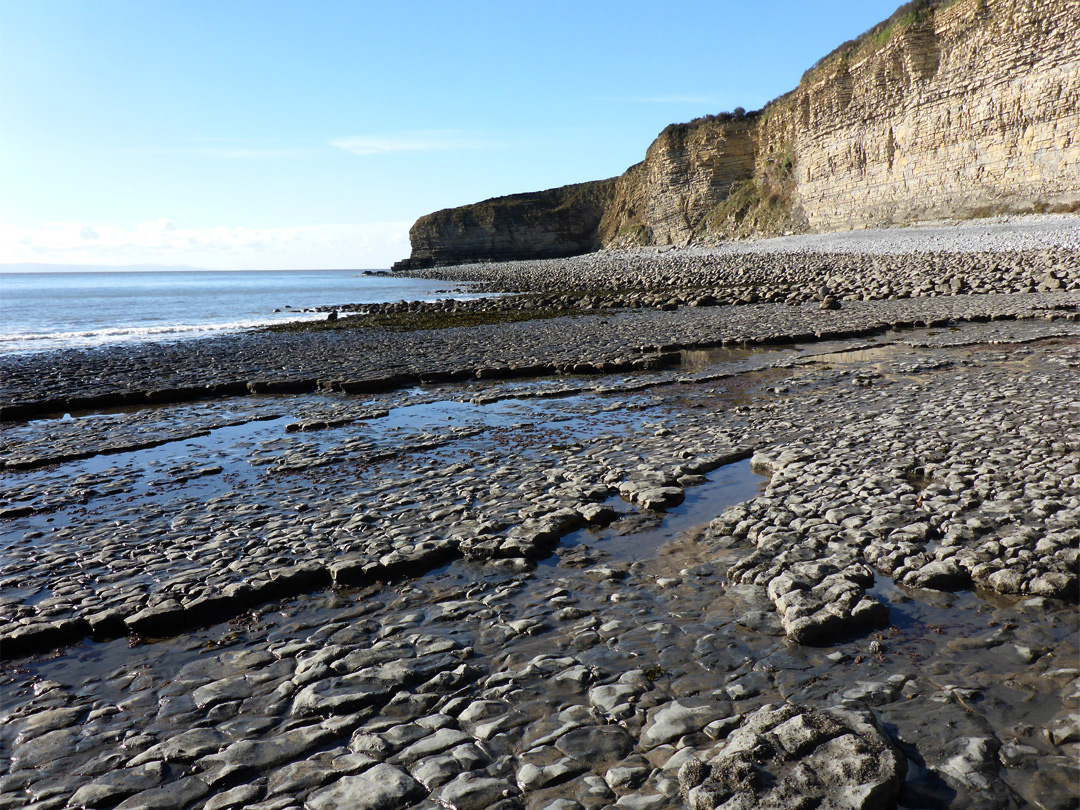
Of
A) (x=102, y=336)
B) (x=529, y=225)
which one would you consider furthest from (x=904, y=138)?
(x=529, y=225)

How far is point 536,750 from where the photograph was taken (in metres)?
3.11

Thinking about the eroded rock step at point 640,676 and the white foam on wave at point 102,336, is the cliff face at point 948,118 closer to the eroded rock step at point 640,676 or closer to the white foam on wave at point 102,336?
the eroded rock step at point 640,676

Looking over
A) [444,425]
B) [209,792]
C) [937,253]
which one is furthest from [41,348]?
[937,253]

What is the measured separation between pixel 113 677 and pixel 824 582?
13.3 feet

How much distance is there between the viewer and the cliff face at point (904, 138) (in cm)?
3488

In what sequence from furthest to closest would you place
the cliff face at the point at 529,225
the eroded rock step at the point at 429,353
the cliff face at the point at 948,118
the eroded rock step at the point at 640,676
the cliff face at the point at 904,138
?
1. the cliff face at the point at 529,225
2. the cliff face at the point at 904,138
3. the cliff face at the point at 948,118
4. the eroded rock step at the point at 429,353
5. the eroded rock step at the point at 640,676

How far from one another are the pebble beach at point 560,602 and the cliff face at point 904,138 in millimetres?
32990

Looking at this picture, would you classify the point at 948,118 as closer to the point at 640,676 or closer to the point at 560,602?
the point at 560,602

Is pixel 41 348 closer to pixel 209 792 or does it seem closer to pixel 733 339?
pixel 733 339

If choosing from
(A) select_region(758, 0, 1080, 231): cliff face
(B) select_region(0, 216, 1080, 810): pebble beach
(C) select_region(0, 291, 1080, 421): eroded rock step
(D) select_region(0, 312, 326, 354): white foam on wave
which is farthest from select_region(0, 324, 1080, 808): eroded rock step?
(A) select_region(758, 0, 1080, 231): cliff face

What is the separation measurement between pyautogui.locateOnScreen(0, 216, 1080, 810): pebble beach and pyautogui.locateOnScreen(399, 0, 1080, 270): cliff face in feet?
108

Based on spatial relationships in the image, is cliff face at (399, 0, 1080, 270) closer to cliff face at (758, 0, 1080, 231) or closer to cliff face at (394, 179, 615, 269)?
cliff face at (758, 0, 1080, 231)

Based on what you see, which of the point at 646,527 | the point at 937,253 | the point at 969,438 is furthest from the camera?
the point at 937,253

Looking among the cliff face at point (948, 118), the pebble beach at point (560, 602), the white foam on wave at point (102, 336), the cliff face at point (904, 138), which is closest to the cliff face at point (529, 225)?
the cliff face at point (904, 138)
